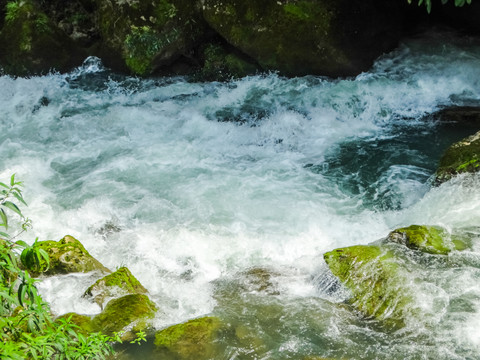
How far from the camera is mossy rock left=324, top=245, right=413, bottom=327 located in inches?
190

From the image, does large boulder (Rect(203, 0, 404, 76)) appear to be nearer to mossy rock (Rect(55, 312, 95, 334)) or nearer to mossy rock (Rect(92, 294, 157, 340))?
mossy rock (Rect(92, 294, 157, 340))

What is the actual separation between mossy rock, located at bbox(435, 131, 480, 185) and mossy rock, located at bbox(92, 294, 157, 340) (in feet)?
14.7

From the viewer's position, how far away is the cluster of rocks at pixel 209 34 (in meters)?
9.95

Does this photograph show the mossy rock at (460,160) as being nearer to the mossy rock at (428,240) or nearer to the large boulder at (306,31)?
the mossy rock at (428,240)

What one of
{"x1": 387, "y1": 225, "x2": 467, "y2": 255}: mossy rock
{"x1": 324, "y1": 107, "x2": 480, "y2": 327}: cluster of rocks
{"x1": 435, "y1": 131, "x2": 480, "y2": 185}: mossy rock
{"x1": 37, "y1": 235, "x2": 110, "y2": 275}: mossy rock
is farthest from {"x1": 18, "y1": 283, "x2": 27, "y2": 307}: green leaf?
{"x1": 435, "y1": 131, "x2": 480, "y2": 185}: mossy rock

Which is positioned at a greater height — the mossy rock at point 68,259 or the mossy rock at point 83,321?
the mossy rock at point 68,259

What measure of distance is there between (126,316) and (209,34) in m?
7.81

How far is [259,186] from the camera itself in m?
7.85

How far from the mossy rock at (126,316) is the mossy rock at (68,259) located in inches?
36.5

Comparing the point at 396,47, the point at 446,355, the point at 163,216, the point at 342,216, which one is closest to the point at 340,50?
the point at 396,47

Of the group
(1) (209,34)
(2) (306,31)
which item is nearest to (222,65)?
(1) (209,34)

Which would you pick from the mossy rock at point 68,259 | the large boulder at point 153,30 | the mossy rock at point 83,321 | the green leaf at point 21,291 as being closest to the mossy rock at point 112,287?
the mossy rock at point 83,321

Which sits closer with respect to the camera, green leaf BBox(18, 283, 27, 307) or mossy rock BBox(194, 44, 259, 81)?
green leaf BBox(18, 283, 27, 307)

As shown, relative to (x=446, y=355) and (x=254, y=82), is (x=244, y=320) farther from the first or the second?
(x=254, y=82)
